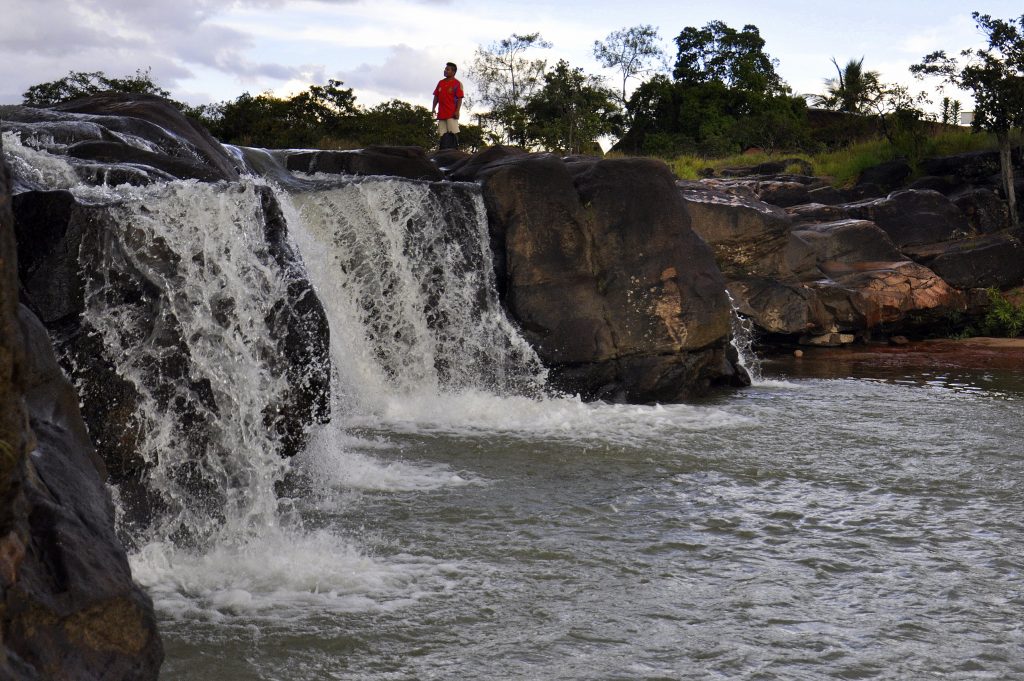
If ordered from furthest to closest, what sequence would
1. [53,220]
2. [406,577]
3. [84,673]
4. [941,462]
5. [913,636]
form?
[941,462]
[53,220]
[406,577]
[913,636]
[84,673]

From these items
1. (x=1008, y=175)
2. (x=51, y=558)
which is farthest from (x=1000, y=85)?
(x=51, y=558)

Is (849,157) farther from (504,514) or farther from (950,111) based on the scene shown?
(504,514)

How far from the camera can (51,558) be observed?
291 centimetres

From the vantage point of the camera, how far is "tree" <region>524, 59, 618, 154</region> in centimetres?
2834

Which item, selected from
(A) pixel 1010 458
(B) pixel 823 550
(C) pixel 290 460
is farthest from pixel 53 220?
(A) pixel 1010 458

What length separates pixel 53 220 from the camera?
557cm

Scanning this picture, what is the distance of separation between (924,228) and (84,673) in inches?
694

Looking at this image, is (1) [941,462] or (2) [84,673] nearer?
(2) [84,673]

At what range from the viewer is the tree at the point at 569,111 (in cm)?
2834

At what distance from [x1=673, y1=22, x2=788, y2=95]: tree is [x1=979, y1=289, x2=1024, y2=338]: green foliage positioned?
896 inches

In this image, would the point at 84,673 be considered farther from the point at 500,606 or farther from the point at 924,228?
the point at 924,228

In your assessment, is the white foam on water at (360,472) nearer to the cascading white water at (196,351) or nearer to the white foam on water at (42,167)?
the cascading white water at (196,351)

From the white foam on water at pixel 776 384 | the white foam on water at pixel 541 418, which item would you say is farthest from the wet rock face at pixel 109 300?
the white foam on water at pixel 776 384

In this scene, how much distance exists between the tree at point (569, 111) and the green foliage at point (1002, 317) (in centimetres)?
1138
